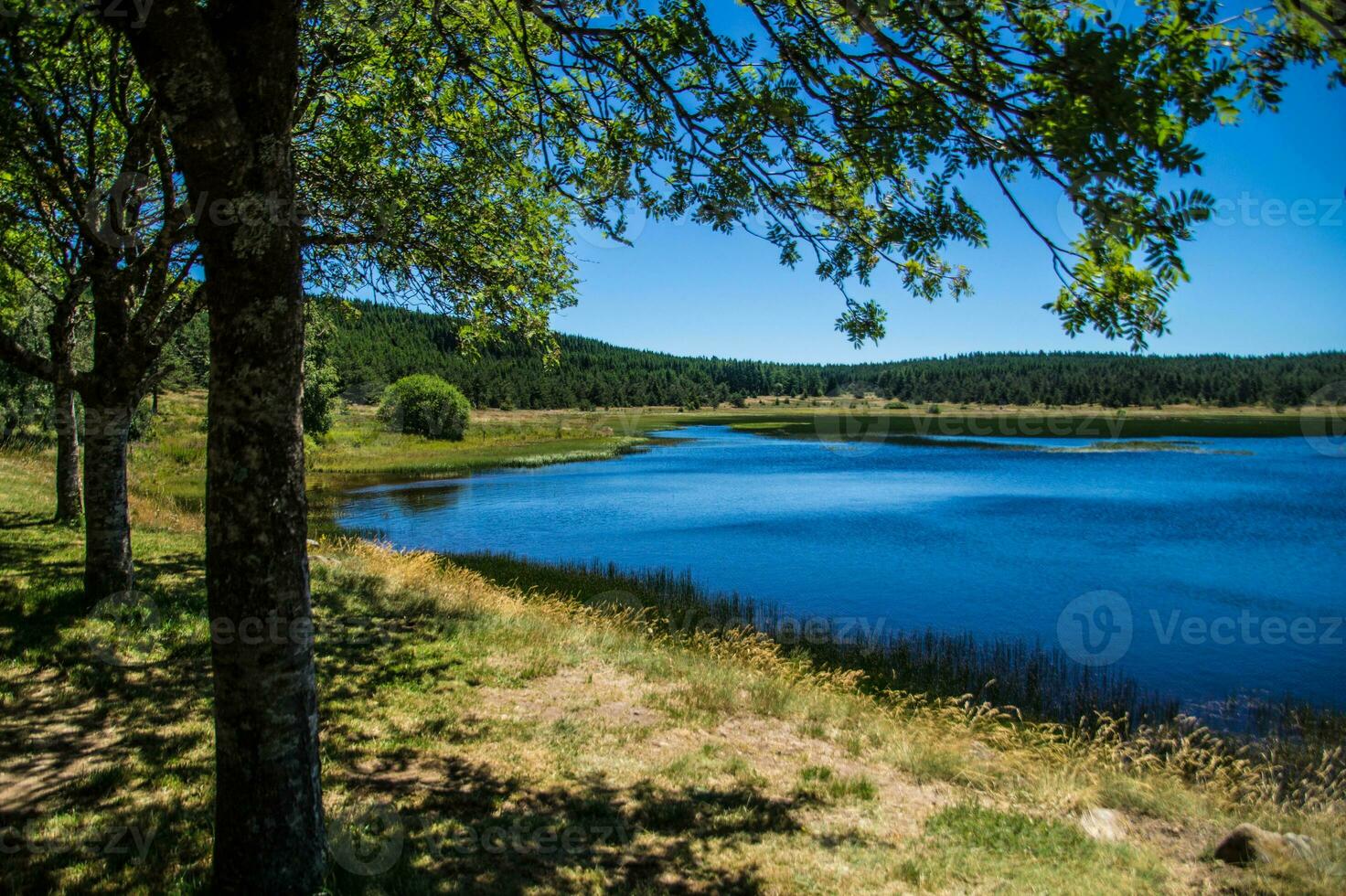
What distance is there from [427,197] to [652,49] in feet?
17.3

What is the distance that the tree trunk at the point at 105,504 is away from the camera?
9.66 m

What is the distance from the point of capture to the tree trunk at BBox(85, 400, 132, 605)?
31.7ft

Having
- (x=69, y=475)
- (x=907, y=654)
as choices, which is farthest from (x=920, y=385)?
(x=69, y=475)

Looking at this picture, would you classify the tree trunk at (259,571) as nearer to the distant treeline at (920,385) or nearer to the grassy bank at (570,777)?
the grassy bank at (570,777)

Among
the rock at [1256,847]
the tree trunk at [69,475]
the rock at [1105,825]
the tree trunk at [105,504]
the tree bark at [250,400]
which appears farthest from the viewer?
the tree trunk at [69,475]

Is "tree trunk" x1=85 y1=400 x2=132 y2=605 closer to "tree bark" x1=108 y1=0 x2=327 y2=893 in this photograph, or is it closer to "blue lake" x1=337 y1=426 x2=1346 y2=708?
"tree bark" x1=108 y1=0 x2=327 y2=893


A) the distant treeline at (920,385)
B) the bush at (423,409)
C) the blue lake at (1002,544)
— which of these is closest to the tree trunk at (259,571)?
the blue lake at (1002,544)

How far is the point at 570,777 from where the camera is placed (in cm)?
664

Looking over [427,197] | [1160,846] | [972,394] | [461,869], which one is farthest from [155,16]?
[972,394]

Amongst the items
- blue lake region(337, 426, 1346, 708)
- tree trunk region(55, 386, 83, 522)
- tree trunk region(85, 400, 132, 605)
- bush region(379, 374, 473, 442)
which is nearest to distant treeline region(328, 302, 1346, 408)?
bush region(379, 374, 473, 442)

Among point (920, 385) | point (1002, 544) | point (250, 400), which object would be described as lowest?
point (1002, 544)

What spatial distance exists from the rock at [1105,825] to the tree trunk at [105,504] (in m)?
11.5

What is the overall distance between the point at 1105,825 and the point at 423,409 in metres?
78.8

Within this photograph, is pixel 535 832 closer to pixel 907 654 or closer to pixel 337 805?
pixel 337 805
